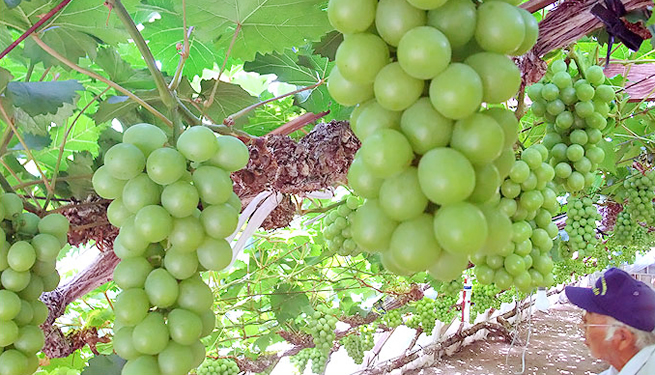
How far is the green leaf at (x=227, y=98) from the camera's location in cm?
120

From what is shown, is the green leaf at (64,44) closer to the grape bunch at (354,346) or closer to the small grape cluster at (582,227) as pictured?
the small grape cluster at (582,227)

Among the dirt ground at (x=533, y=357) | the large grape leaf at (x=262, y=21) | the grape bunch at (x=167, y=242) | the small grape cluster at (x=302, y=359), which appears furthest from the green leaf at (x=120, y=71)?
the dirt ground at (x=533, y=357)

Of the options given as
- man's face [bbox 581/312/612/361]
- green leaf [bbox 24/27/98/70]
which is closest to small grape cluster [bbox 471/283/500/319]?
man's face [bbox 581/312/612/361]

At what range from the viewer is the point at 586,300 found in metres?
2.09

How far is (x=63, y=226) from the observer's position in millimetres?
810

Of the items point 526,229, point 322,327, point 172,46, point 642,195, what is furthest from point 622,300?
point 322,327

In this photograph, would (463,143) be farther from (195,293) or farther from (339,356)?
(339,356)

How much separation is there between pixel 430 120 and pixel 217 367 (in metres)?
3.40

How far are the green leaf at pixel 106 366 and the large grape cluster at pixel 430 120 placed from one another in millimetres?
562

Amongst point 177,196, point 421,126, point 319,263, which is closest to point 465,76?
point 421,126

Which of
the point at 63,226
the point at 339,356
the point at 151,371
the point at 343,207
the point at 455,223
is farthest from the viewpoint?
the point at 339,356

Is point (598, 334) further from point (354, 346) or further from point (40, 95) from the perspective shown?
point (354, 346)

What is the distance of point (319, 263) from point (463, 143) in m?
2.95

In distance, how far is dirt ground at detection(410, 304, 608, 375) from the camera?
259 inches
